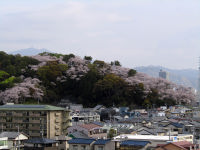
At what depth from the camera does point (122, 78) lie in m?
54.8

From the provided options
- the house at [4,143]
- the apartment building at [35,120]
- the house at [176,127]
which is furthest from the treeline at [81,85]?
the house at [4,143]

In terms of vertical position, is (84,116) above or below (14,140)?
above

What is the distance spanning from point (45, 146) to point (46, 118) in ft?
34.5

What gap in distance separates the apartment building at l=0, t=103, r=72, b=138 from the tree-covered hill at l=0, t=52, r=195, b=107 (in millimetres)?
Answer: 14736

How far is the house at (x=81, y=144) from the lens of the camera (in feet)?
68.0

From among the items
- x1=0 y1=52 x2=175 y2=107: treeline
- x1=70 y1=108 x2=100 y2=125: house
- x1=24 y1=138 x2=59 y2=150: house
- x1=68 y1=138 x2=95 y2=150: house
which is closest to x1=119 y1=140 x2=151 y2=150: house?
x1=68 y1=138 x2=95 y2=150: house

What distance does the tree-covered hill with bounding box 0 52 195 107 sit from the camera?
50.9 m

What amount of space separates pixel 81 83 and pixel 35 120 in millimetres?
21471

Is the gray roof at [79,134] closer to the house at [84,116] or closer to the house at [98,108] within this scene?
the house at [84,116]

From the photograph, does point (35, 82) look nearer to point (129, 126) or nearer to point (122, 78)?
point (122, 78)

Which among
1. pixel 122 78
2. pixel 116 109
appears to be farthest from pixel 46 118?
pixel 122 78

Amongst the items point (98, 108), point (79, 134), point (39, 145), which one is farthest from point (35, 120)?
point (98, 108)

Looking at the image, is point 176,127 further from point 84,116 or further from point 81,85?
point 81,85

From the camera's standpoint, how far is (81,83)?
176 feet
